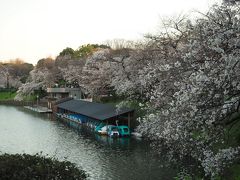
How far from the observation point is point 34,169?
12531mm

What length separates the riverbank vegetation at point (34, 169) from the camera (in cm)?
1237

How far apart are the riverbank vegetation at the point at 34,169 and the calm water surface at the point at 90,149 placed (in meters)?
2.39

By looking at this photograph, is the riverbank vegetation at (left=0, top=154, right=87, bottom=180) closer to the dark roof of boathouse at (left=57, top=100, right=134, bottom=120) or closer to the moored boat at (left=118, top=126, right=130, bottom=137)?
the moored boat at (left=118, top=126, right=130, bottom=137)

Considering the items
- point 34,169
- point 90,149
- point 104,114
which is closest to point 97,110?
point 104,114

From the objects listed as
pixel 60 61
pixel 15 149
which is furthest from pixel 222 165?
pixel 60 61

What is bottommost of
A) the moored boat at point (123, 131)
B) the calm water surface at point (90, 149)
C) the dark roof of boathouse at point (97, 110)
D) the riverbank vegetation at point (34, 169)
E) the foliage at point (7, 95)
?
the calm water surface at point (90, 149)

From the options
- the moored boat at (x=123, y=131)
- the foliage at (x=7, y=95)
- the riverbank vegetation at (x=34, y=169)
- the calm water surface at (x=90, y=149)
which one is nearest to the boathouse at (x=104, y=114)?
the moored boat at (x=123, y=131)

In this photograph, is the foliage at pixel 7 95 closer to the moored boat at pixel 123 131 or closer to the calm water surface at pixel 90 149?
the calm water surface at pixel 90 149

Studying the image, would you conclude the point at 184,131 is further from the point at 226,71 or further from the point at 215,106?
the point at 226,71

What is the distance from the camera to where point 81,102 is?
5138 centimetres

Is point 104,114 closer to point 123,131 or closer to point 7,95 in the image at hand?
point 123,131

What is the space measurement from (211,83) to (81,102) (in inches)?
1698

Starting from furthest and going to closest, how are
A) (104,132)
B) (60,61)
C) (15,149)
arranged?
1. (60,61)
2. (104,132)
3. (15,149)

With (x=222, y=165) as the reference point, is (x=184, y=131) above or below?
above
